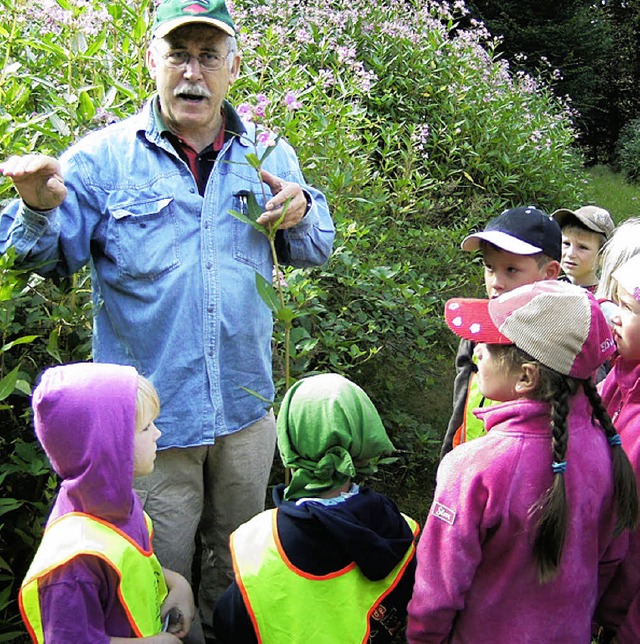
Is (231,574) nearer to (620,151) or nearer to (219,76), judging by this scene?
(219,76)

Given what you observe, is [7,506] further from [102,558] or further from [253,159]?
[253,159]

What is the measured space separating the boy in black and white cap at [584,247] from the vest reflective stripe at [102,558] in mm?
2664

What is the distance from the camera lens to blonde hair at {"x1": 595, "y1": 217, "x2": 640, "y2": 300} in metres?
2.87

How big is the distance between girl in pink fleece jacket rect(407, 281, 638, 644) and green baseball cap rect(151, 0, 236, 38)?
1.18 m

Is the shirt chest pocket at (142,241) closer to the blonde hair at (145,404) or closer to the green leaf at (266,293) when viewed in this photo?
the green leaf at (266,293)

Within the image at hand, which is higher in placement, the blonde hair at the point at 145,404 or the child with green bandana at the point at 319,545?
the blonde hair at the point at 145,404

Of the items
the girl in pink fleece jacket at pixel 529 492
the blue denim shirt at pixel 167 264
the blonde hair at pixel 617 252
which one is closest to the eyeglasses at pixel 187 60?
the blue denim shirt at pixel 167 264

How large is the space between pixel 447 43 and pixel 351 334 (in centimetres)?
516

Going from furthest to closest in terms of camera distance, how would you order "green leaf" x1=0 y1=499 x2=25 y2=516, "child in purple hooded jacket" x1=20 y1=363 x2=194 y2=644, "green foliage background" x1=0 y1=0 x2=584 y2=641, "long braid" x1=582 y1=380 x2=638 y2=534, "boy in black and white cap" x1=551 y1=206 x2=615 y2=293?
1. "boy in black and white cap" x1=551 y1=206 x2=615 y2=293
2. "green foliage background" x1=0 y1=0 x2=584 y2=641
3. "green leaf" x1=0 y1=499 x2=25 y2=516
4. "long braid" x1=582 y1=380 x2=638 y2=534
5. "child in purple hooded jacket" x1=20 y1=363 x2=194 y2=644

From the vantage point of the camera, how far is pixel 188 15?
223cm

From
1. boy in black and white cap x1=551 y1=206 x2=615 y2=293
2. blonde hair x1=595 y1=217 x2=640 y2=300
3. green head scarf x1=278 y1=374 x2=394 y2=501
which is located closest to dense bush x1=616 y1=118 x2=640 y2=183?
boy in black and white cap x1=551 y1=206 x2=615 y2=293

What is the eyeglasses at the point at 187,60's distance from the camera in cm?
229

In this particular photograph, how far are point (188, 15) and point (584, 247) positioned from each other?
2361 millimetres

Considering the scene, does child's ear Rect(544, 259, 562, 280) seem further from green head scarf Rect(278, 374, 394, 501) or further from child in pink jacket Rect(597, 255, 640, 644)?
green head scarf Rect(278, 374, 394, 501)
